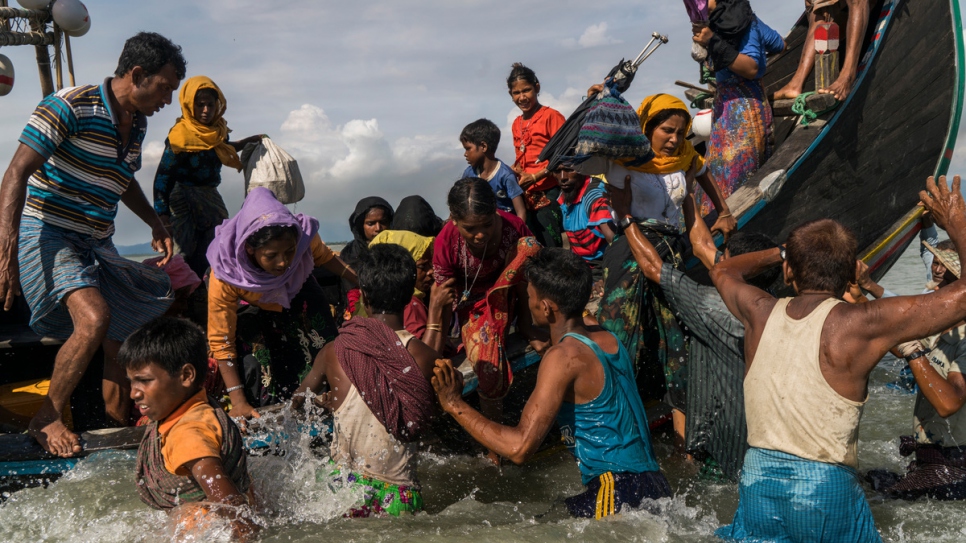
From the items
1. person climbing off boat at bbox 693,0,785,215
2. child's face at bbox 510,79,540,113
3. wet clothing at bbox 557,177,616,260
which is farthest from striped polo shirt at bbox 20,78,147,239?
person climbing off boat at bbox 693,0,785,215

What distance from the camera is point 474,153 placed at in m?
6.06

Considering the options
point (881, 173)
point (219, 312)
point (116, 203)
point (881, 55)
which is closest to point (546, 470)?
point (219, 312)

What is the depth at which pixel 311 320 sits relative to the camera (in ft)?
16.4

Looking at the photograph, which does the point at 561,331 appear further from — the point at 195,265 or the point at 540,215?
the point at 195,265

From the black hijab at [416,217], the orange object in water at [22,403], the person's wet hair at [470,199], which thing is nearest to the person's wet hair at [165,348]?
the person's wet hair at [470,199]

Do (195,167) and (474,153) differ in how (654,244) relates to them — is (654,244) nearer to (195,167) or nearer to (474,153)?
(474,153)

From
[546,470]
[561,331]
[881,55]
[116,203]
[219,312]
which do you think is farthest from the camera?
[881,55]

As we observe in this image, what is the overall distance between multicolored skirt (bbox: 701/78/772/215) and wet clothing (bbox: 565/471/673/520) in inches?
124

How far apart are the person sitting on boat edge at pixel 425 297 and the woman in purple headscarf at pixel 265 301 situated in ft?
1.35

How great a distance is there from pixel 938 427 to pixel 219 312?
3906 mm

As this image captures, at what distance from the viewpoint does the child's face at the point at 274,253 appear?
4285 millimetres

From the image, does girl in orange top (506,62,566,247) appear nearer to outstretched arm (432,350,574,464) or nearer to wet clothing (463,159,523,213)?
wet clothing (463,159,523,213)

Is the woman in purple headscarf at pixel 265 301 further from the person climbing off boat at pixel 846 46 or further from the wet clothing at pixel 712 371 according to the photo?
the person climbing off boat at pixel 846 46

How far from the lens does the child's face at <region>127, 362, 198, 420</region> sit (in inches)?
120
